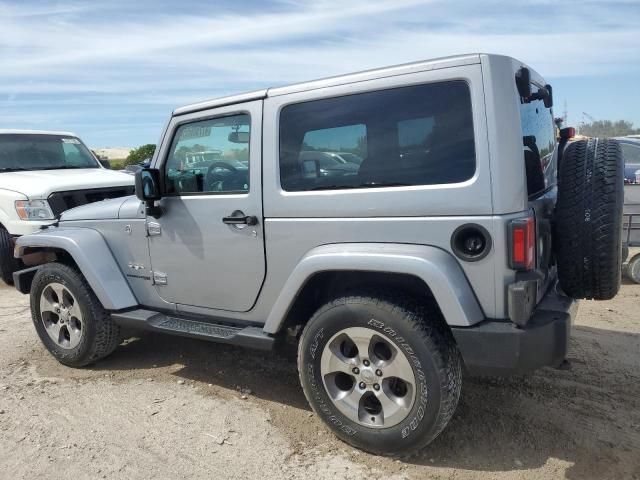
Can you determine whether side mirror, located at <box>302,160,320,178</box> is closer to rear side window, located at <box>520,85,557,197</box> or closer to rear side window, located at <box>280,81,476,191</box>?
rear side window, located at <box>280,81,476,191</box>

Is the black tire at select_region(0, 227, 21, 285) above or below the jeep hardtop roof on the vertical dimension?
below

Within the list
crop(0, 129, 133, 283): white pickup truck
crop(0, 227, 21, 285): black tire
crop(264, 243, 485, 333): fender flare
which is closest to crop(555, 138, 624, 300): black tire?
crop(264, 243, 485, 333): fender flare

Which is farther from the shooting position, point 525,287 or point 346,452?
point 346,452

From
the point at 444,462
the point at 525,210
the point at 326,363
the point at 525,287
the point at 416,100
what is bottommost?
the point at 444,462

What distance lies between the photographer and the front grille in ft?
20.8

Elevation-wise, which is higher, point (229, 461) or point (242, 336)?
point (242, 336)

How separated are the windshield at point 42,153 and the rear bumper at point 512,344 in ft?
22.6

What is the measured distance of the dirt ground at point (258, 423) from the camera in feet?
9.45

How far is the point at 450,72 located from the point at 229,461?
92.0 inches

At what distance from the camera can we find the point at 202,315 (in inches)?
148

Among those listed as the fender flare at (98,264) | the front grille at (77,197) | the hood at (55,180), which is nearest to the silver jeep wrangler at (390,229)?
the fender flare at (98,264)

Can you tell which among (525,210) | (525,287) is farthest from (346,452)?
(525,210)

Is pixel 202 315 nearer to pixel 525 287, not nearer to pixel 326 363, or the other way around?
pixel 326 363

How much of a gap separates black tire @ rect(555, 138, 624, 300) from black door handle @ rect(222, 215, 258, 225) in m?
1.70
